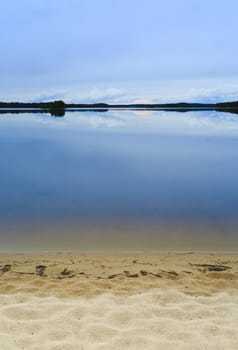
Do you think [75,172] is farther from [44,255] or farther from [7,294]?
[7,294]

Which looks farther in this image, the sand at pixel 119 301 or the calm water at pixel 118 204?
the calm water at pixel 118 204

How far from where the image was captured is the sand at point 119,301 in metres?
3.17

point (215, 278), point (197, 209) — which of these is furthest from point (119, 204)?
point (215, 278)

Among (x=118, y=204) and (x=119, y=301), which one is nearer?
(x=119, y=301)

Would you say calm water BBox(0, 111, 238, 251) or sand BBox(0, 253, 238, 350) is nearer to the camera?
sand BBox(0, 253, 238, 350)

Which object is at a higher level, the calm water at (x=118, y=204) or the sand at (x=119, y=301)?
the calm water at (x=118, y=204)

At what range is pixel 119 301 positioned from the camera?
12.9 ft

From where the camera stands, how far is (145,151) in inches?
725

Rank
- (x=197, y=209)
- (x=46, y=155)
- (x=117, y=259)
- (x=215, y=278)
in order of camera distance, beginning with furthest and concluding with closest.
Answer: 1. (x=46, y=155)
2. (x=197, y=209)
3. (x=117, y=259)
4. (x=215, y=278)

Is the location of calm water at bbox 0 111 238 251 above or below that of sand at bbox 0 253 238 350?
above

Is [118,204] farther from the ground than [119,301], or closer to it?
farther from the ground

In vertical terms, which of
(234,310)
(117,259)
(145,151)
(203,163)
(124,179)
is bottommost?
(234,310)

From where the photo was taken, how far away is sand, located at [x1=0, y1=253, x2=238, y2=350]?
3170mm

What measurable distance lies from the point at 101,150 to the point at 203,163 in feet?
18.7
